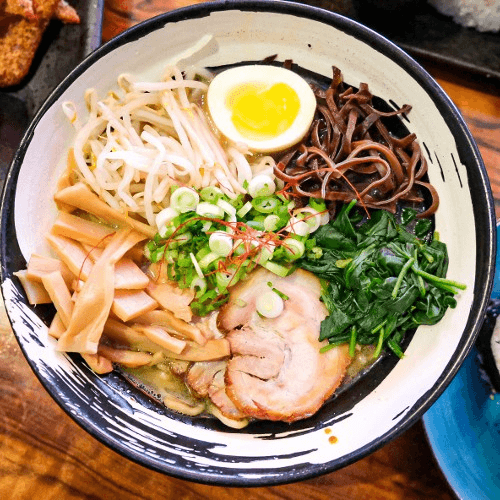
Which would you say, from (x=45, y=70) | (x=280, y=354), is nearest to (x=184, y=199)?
(x=280, y=354)

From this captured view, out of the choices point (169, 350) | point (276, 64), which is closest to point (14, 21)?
point (276, 64)

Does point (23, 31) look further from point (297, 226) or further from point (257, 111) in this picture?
point (297, 226)

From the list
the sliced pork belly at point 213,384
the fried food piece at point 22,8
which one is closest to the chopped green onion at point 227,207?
the sliced pork belly at point 213,384

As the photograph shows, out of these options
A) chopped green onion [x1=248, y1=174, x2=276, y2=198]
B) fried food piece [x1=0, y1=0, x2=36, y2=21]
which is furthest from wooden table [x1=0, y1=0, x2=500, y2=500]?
fried food piece [x1=0, y1=0, x2=36, y2=21]

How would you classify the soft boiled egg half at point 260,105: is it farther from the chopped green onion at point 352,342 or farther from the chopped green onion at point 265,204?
the chopped green onion at point 352,342

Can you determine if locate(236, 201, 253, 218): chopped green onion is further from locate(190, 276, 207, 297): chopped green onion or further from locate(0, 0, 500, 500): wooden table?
locate(0, 0, 500, 500): wooden table

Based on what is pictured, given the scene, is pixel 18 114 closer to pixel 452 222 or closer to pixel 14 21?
pixel 14 21
